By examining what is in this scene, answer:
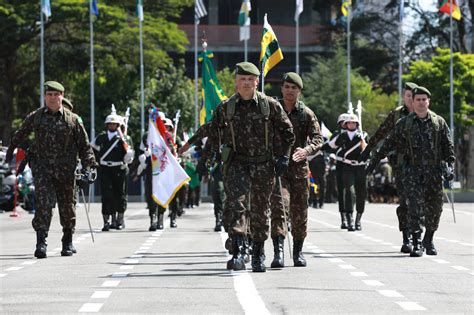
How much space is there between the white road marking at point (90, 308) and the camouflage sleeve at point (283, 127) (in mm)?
3589

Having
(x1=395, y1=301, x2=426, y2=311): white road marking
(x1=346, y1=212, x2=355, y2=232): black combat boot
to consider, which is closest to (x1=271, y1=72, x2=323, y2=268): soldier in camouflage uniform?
(x1=395, y1=301, x2=426, y2=311): white road marking

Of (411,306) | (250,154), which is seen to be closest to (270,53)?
(250,154)

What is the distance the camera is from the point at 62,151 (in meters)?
16.1

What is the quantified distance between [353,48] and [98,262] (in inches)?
2175

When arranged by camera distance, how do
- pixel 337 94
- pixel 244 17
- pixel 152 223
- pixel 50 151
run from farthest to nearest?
pixel 337 94 < pixel 244 17 < pixel 152 223 < pixel 50 151

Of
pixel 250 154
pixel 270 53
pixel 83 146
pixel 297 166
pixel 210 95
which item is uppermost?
pixel 270 53

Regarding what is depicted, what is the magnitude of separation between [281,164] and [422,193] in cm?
335

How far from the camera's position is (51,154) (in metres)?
16.0

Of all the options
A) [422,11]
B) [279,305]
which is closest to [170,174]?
[279,305]

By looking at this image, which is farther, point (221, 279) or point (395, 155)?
point (395, 155)

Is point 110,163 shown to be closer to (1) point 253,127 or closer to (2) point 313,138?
(2) point 313,138

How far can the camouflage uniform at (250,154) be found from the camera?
1316 cm

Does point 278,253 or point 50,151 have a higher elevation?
point 50,151

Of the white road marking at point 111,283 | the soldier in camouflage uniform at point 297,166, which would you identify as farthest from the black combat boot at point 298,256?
the white road marking at point 111,283
